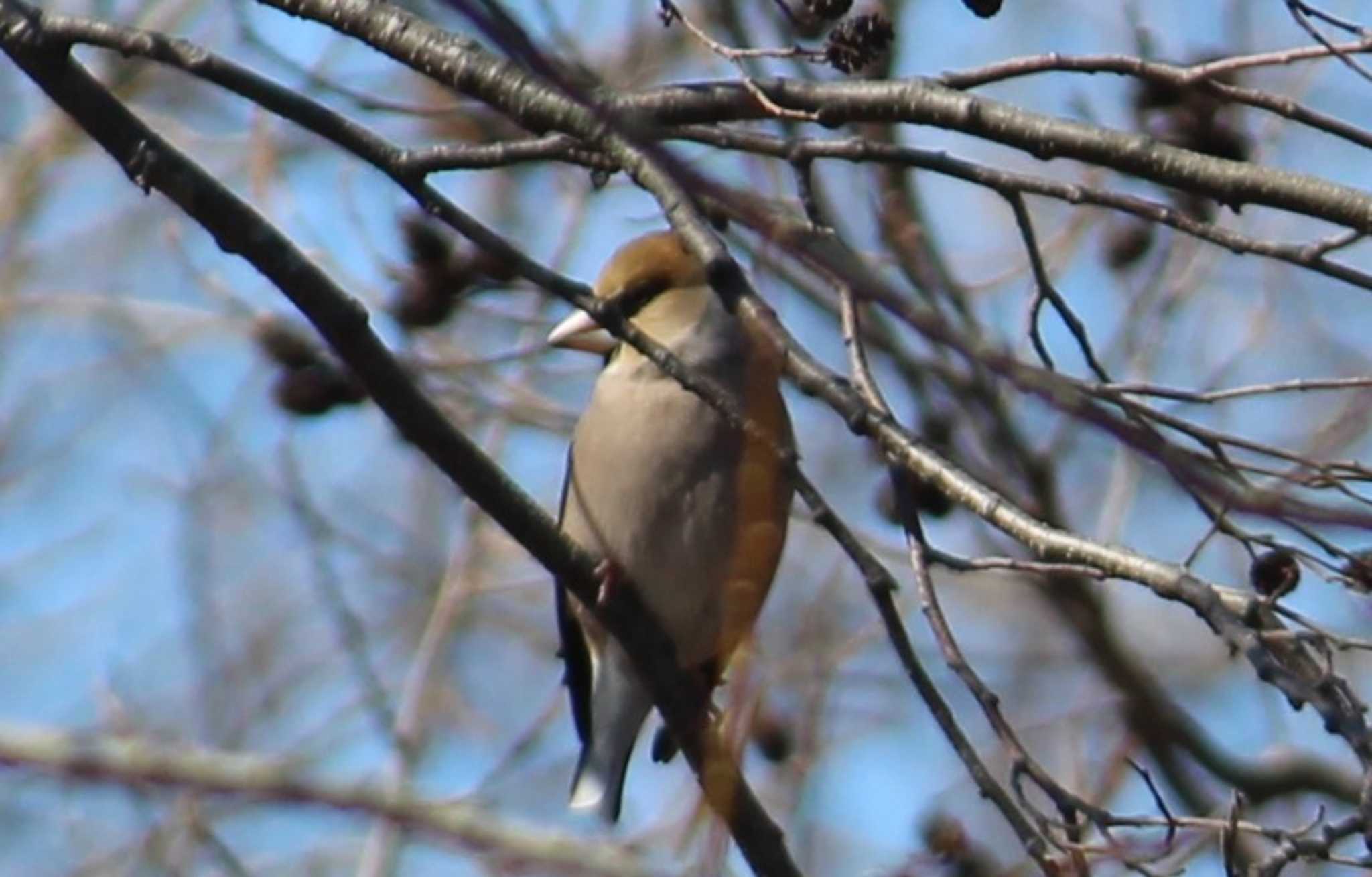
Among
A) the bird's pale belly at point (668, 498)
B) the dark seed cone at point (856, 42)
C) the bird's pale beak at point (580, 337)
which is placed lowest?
the dark seed cone at point (856, 42)

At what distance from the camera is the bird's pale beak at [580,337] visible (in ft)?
15.4

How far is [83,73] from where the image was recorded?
303 centimetres

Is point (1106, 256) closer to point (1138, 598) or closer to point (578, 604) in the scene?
point (578, 604)

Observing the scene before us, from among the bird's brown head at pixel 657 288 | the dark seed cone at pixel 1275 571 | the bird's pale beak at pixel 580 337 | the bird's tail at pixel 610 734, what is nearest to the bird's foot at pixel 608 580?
the bird's tail at pixel 610 734

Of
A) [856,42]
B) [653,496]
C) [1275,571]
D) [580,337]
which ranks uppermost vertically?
[580,337]

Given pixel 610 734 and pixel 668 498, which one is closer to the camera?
pixel 668 498

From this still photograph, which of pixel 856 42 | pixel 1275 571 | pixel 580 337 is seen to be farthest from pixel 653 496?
pixel 1275 571

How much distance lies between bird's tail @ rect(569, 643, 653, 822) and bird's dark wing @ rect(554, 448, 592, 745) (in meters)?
0.02

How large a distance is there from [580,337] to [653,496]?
38 cm

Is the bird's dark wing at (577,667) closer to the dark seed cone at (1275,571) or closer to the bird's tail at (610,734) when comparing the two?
the bird's tail at (610,734)

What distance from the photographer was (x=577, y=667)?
497cm

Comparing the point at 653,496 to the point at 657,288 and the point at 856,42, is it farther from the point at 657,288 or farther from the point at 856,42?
the point at 856,42

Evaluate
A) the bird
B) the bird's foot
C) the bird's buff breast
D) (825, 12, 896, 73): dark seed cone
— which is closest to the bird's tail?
the bird

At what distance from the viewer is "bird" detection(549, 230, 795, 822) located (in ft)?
15.3
